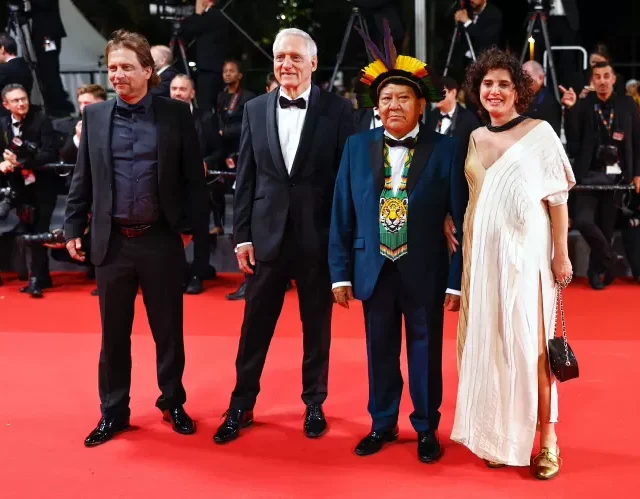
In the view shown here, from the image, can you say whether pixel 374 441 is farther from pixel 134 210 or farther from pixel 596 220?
pixel 596 220

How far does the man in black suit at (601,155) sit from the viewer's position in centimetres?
656

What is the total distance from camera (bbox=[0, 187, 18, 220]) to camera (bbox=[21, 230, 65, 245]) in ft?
0.78

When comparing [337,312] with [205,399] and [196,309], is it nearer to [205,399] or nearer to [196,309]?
[196,309]

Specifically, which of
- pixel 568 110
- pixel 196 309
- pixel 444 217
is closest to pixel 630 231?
pixel 568 110

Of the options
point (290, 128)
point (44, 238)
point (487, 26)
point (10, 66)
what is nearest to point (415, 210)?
point (290, 128)

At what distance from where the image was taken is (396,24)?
23.3ft

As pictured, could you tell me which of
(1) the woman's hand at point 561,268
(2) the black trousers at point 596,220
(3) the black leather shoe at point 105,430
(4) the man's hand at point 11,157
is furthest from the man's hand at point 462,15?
(3) the black leather shoe at point 105,430

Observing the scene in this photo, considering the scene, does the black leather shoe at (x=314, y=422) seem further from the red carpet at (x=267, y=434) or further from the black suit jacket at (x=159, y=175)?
the black suit jacket at (x=159, y=175)

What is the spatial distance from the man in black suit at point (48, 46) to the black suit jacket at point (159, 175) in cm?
525

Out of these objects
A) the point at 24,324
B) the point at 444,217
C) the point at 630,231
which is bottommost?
the point at 24,324

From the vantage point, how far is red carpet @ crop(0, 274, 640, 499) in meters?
3.14

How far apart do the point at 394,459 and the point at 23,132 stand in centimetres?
461

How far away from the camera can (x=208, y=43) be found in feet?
25.7

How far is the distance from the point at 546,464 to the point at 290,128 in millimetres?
1696
